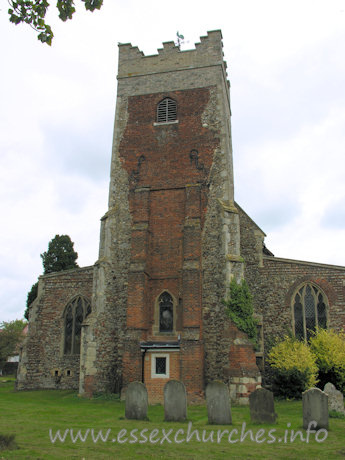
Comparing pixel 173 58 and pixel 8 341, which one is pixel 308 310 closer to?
pixel 173 58

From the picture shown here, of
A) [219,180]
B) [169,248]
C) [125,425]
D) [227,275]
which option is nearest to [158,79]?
[219,180]

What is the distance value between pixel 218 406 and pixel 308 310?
10.9m

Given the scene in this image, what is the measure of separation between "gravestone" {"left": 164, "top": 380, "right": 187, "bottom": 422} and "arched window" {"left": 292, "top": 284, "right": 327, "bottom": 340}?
10.4m

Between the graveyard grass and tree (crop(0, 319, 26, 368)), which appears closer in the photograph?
the graveyard grass

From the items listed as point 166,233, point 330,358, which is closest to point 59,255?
point 166,233

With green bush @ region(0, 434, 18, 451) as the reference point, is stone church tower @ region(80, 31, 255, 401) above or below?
above

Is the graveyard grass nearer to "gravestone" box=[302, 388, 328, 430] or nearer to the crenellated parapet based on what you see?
"gravestone" box=[302, 388, 328, 430]

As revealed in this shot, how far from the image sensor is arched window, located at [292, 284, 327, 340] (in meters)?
20.1

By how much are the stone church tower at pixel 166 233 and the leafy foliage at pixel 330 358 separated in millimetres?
4346

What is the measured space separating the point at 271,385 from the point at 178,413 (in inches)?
357

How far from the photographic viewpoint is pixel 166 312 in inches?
731

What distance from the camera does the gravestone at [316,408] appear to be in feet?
33.0

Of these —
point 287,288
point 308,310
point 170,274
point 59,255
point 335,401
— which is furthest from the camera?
point 59,255

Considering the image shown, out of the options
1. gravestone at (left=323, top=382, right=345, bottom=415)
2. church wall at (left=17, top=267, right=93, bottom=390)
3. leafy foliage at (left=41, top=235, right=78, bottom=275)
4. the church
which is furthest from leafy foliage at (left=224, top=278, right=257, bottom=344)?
leafy foliage at (left=41, top=235, right=78, bottom=275)
